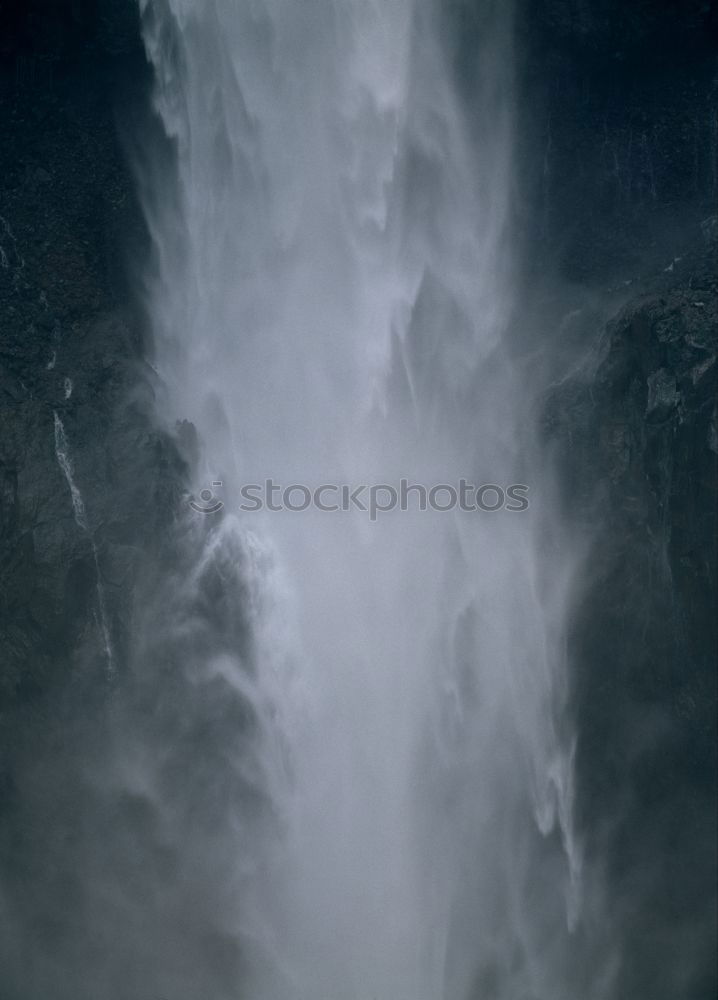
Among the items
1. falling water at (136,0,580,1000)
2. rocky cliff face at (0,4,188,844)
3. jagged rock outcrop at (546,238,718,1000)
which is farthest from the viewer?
rocky cliff face at (0,4,188,844)

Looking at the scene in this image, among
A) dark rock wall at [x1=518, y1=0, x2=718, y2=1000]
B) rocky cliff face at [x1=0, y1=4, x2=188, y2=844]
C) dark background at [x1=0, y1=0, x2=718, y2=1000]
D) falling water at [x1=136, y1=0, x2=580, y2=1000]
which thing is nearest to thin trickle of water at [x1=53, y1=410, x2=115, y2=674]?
rocky cliff face at [x1=0, y1=4, x2=188, y2=844]

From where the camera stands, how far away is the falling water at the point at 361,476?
2086 cm

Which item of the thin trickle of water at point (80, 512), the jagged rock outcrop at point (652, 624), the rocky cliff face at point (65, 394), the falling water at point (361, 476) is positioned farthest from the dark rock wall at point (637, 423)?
the thin trickle of water at point (80, 512)

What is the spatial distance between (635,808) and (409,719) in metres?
3.87

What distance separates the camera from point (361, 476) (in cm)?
2220

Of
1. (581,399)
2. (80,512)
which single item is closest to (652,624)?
(581,399)

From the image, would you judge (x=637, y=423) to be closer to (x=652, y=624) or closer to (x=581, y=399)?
(x=581, y=399)

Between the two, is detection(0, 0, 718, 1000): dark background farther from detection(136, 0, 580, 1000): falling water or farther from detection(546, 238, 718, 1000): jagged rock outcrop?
detection(136, 0, 580, 1000): falling water

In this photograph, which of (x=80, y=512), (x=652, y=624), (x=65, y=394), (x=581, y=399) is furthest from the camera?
(x=65, y=394)

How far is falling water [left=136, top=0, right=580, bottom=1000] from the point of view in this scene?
2086 cm

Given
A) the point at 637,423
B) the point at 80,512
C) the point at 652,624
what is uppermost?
the point at 637,423

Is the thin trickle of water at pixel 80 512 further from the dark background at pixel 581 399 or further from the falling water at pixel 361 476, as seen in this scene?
the falling water at pixel 361 476

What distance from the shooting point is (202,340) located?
74.4ft

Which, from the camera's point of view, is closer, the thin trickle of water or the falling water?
the falling water
